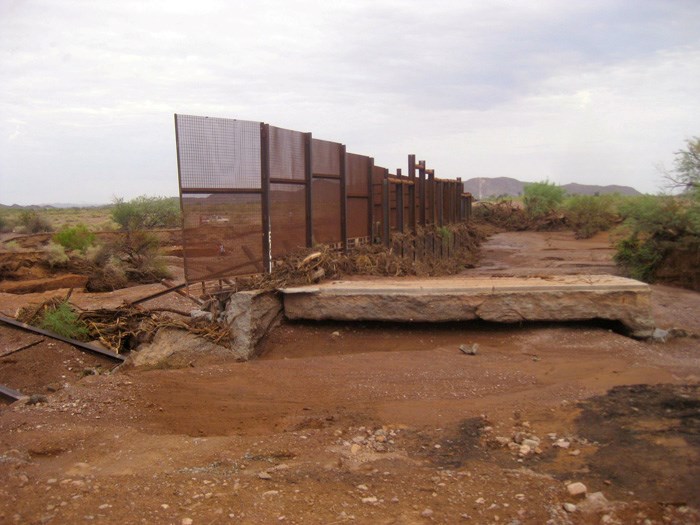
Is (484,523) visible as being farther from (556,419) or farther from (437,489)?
(556,419)

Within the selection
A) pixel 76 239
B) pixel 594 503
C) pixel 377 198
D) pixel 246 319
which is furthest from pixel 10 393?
pixel 76 239

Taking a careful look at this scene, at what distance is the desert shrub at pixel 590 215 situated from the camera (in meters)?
34.6

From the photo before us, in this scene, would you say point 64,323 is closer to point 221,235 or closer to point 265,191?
point 221,235

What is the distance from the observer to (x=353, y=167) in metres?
12.2

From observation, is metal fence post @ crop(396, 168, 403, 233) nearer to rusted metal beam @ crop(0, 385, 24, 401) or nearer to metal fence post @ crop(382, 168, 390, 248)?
metal fence post @ crop(382, 168, 390, 248)

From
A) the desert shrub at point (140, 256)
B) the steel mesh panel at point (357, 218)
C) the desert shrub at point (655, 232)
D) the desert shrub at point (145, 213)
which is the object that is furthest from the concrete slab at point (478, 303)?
the desert shrub at point (145, 213)

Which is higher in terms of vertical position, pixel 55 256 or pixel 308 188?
pixel 308 188

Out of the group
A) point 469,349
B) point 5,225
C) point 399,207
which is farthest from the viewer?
point 5,225

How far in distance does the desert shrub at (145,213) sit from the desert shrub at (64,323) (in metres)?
23.2

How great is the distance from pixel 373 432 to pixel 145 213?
3097 centimetres

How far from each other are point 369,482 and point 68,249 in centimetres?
1964

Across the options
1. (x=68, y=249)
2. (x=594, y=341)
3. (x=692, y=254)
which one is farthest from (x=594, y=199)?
(x=594, y=341)

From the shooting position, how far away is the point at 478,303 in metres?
8.30

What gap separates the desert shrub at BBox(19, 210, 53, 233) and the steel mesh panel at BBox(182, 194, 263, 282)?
31.6 metres
